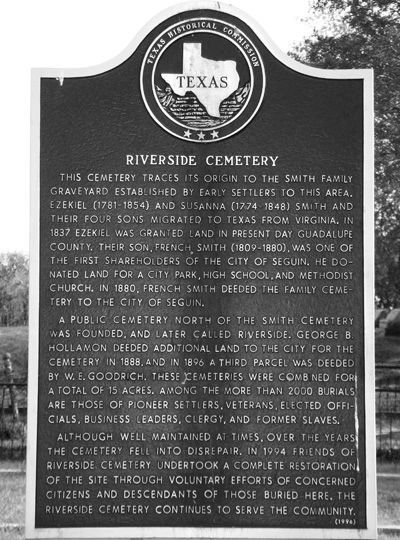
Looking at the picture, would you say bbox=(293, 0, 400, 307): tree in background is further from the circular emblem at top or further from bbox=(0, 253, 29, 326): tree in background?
the circular emblem at top

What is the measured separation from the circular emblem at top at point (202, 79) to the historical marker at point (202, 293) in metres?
0.01

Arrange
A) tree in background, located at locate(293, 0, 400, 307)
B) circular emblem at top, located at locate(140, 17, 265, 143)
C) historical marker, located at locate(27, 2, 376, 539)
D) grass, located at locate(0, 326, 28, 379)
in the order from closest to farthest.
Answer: historical marker, located at locate(27, 2, 376, 539) → circular emblem at top, located at locate(140, 17, 265, 143) → tree in background, located at locate(293, 0, 400, 307) → grass, located at locate(0, 326, 28, 379)

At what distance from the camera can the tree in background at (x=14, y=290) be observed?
18281 millimetres

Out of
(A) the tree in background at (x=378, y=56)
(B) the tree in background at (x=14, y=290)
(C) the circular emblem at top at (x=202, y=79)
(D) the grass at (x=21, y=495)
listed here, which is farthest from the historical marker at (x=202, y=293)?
(B) the tree in background at (x=14, y=290)

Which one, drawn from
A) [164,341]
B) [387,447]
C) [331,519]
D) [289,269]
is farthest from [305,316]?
[387,447]

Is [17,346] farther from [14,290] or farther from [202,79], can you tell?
[202,79]

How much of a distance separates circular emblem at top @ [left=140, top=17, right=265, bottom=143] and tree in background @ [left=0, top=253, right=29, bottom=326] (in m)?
12.2

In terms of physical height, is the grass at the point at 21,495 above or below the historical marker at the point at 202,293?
below

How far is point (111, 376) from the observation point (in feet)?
20.5

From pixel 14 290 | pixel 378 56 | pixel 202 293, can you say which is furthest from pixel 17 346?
pixel 202 293

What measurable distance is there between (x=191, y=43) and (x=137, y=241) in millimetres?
1663

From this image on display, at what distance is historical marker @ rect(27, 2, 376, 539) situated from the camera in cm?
621

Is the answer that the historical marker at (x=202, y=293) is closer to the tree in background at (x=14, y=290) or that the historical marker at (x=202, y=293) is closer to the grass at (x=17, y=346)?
the grass at (x=17, y=346)

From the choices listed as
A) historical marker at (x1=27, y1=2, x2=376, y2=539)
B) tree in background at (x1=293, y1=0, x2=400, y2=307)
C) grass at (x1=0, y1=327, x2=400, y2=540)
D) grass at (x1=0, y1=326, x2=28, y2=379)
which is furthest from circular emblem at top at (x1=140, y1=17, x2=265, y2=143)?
grass at (x1=0, y1=326, x2=28, y2=379)
